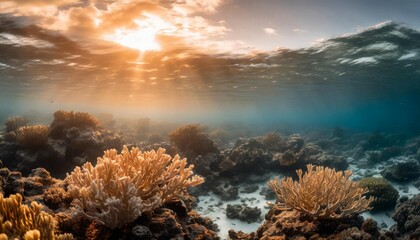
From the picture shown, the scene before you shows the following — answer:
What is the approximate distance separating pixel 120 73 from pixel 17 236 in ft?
79.9

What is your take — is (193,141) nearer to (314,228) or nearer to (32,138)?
(32,138)

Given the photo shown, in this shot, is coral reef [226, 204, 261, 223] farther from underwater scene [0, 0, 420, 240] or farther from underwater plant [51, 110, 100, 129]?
underwater plant [51, 110, 100, 129]

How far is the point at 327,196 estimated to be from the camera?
527 centimetres

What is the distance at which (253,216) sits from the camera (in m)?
9.66

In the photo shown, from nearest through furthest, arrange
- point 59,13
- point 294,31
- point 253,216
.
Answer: point 253,216
point 59,13
point 294,31

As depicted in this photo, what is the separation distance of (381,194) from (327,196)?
7.35 metres

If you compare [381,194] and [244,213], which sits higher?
[381,194]

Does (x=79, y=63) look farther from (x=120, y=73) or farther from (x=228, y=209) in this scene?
(x=228, y=209)

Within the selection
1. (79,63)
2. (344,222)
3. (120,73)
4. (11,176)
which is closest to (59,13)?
(11,176)

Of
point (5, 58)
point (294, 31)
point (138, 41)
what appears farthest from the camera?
point (5, 58)

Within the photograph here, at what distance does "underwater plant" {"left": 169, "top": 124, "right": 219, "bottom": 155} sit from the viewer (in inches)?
565

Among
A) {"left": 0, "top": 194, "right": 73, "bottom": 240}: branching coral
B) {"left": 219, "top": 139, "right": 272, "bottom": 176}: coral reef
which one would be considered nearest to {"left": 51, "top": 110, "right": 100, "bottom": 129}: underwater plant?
{"left": 219, "top": 139, "right": 272, "bottom": 176}: coral reef

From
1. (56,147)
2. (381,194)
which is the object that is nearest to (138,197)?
(56,147)

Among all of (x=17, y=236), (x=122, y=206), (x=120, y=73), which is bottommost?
(x=122, y=206)
